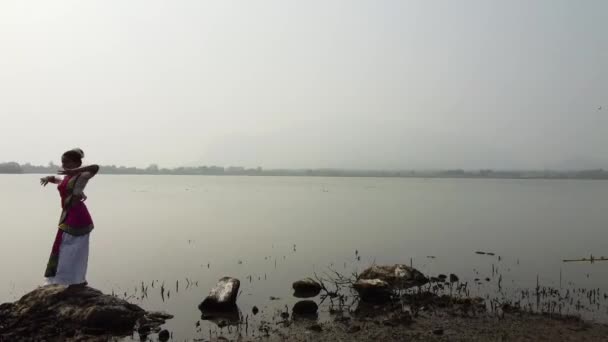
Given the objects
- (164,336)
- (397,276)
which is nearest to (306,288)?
(397,276)

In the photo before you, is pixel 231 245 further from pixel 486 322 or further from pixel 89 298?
pixel 486 322

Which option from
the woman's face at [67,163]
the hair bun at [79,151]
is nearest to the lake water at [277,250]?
the woman's face at [67,163]

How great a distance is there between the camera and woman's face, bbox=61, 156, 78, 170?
417 inches

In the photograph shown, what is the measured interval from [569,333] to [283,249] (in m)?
17.9

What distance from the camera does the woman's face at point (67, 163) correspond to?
10.6 m

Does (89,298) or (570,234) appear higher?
(89,298)

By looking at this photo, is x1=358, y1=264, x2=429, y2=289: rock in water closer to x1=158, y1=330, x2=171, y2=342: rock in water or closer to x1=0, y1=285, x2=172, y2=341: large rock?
x1=158, y1=330, x2=171, y2=342: rock in water

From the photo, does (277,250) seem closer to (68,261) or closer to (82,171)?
(68,261)

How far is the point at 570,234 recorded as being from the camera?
3503cm

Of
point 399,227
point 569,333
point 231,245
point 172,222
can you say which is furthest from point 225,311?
point 172,222

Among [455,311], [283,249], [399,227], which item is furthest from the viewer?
[399,227]

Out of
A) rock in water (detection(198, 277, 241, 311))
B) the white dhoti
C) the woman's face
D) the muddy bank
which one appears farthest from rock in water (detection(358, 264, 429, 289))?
the woman's face

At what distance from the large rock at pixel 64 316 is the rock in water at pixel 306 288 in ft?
20.1

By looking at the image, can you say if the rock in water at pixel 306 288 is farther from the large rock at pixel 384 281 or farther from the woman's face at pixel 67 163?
the woman's face at pixel 67 163
